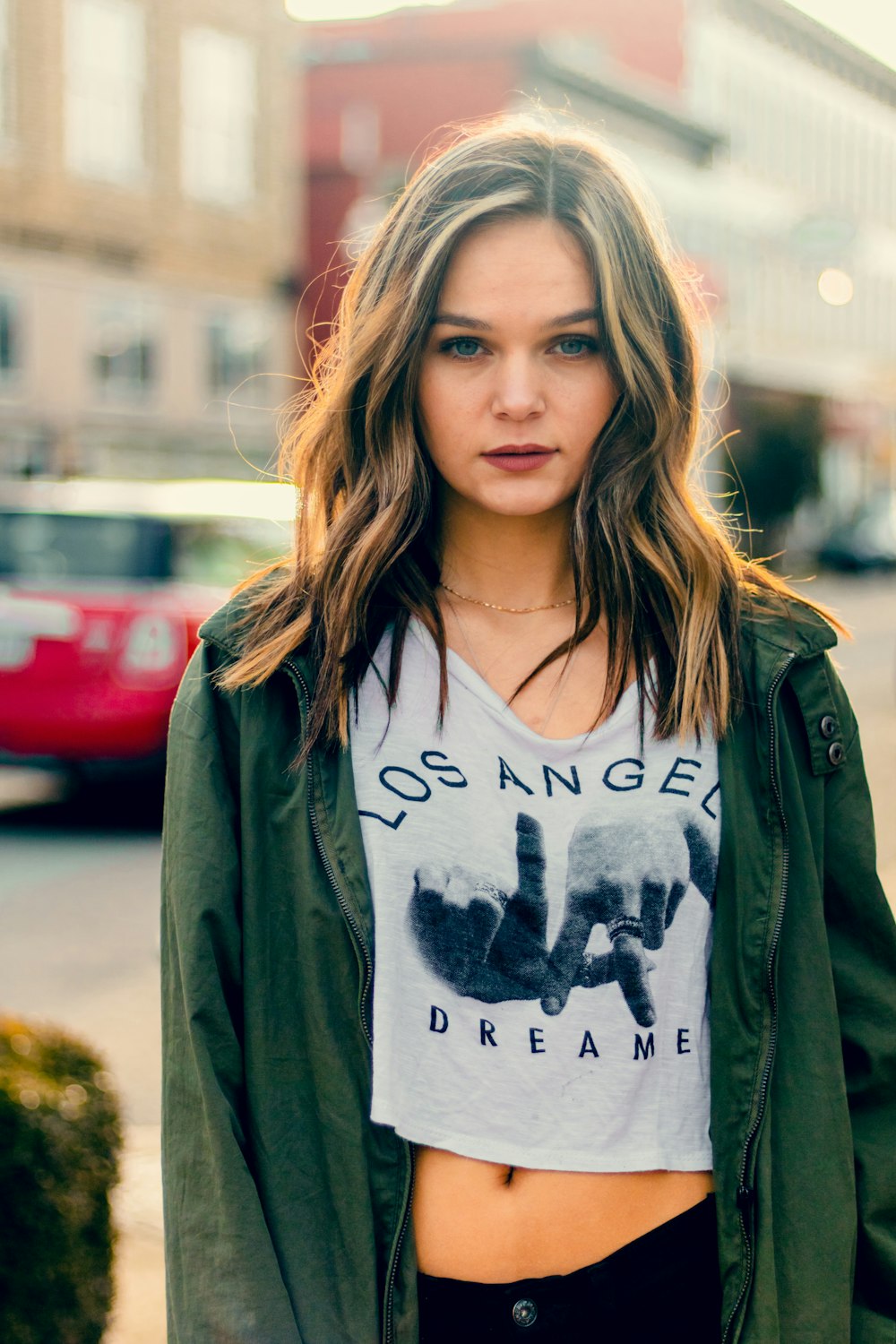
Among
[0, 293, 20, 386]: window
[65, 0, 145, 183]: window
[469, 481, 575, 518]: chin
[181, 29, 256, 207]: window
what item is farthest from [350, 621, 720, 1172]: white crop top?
[181, 29, 256, 207]: window

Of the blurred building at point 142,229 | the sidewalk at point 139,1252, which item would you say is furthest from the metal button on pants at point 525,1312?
the blurred building at point 142,229

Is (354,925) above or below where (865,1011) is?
above

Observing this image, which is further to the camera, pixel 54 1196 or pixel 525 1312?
pixel 54 1196

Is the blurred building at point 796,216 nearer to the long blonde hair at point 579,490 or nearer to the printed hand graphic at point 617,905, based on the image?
the long blonde hair at point 579,490

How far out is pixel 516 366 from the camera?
70.0 inches

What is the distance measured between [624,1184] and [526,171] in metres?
1.14

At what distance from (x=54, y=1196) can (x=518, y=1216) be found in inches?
53.5

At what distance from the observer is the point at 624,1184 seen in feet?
5.65

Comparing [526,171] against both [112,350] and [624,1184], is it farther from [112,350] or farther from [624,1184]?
[112,350]

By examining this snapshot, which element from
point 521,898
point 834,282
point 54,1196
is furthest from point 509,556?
point 834,282

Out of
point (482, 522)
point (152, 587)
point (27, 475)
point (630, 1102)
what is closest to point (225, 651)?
point (482, 522)

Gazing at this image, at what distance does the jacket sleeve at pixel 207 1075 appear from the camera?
5.25 ft

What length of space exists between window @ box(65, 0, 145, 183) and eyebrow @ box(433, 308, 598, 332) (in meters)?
20.9

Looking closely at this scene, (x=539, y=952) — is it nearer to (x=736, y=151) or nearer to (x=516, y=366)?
(x=516, y=366)
